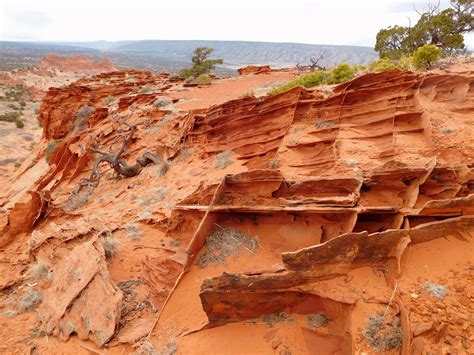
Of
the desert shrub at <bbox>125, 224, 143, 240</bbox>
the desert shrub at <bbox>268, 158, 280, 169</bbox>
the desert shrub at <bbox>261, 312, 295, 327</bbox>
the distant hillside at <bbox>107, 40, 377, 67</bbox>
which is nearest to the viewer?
the desert shrub at <bbox>261, 312, 295, 327</bbox>

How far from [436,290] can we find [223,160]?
7.75m

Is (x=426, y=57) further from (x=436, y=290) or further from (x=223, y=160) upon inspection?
(x=436, y=290)

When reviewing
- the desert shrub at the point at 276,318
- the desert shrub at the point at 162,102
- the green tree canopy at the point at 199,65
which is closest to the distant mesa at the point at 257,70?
the green tree canopy at the point at 199,65

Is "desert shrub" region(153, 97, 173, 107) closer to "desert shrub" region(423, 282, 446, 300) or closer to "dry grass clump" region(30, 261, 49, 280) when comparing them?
"dry grass clump" region(30, 261, 49, 280)

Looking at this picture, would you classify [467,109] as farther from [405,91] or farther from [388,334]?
[388,334]

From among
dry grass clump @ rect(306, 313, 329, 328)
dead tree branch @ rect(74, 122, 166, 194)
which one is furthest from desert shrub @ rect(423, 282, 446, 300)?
dead tree branch @ rect(74, 122, 166, 194)

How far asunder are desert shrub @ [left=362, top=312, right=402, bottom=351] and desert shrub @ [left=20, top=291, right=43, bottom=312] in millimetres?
5956

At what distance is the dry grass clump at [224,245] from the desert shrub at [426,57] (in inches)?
511

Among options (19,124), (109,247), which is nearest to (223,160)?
(109,247)

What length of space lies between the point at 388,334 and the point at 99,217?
8.25 m

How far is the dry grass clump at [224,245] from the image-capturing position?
6.32 meters

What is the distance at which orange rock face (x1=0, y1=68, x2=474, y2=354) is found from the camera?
4.63 m

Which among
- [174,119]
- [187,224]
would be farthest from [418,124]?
[174,119]

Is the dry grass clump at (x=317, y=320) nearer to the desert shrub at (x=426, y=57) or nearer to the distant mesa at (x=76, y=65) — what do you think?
the desert shrub at (x=426, y=57)
